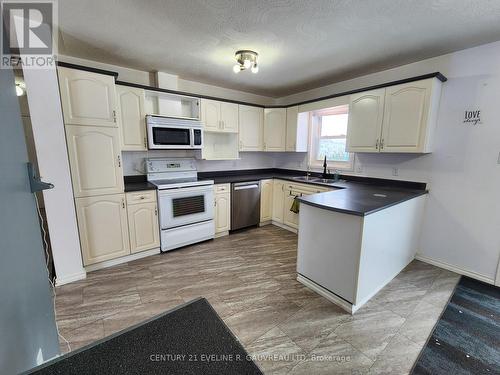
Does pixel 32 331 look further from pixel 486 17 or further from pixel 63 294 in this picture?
pixel 486 17

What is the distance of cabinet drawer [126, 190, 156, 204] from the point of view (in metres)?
2.67

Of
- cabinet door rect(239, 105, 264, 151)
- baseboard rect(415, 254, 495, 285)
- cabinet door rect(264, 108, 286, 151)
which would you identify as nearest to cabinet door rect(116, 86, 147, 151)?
cabinet door rect(239, 105, 264, 151)

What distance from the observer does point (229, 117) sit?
367 cm

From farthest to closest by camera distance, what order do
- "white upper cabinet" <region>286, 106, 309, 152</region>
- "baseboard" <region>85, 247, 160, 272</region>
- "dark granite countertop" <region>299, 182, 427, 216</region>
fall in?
"white upper cabinet" <region>286, 106, 309, 152</region> → "baseboard" <region>85, 247, 160, 272</region> → "dark granite countertop" <region>299, 182, 427, 216</region>

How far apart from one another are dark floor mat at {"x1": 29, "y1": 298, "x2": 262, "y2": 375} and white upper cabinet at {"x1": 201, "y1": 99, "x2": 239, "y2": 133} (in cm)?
307

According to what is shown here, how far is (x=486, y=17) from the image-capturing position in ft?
5.89

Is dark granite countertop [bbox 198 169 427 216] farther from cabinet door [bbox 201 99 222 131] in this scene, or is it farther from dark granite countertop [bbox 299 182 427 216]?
cabinet door [bbox 201 99 222 131]

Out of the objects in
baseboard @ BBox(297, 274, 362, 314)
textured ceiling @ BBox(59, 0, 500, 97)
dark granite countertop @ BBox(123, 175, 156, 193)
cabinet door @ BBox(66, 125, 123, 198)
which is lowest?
baseboard @ BBox(297, 274, 362, 314)

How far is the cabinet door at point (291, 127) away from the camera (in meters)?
3.85

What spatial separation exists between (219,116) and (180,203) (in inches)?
60.1

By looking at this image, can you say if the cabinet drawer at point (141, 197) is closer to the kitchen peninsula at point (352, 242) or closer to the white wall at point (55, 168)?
the white wall at point (55, 168)

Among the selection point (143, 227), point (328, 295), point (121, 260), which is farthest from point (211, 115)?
point (328, 295)

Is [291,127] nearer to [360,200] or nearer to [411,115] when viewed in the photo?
[411,115]

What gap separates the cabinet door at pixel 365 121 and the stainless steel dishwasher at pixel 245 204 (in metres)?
1.61
